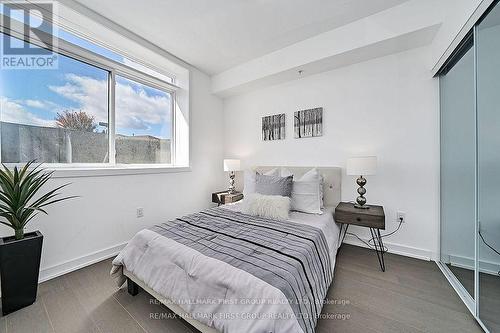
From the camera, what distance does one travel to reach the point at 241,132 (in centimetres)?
378

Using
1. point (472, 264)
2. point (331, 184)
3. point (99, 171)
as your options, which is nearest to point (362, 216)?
point (331, 184)

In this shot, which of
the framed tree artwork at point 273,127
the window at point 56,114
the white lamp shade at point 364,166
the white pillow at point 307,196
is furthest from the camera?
the framed tree artwork at point 273,127

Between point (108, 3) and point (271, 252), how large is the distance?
2.94m

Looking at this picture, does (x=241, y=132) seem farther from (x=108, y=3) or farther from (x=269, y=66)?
(x=108, y=3)

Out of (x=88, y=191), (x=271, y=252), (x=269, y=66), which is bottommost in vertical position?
(x=271, y=252)

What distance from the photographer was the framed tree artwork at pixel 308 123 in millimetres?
2887

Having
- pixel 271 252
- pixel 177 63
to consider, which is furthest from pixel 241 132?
pixel 271 252

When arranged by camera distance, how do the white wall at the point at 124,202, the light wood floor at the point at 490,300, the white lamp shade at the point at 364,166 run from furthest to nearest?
the white lamp shade at the point at 364,166, the white wall at the point at 124,202, the light wood floor at the point at 490,300

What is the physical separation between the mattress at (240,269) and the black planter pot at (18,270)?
2.04ft

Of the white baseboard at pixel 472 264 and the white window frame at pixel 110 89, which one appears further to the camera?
the white window frame at pixel 110 89

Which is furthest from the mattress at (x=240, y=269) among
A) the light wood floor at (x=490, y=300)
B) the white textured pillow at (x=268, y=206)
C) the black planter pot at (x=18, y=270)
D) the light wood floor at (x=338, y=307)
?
the light wood floor at (x=490, y=300)

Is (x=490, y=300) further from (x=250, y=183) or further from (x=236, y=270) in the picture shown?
(x=250, y=183)

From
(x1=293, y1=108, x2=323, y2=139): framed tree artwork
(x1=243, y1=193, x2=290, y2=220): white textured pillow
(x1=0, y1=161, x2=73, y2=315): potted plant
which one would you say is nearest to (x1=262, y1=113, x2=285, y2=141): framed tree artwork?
(x1=293, y1=108, x2=323, y2=139): framed tree artwork

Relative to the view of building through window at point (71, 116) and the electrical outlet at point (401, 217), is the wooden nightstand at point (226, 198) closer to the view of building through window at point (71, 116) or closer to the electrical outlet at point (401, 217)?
the view of building through window at point (71, 116)
